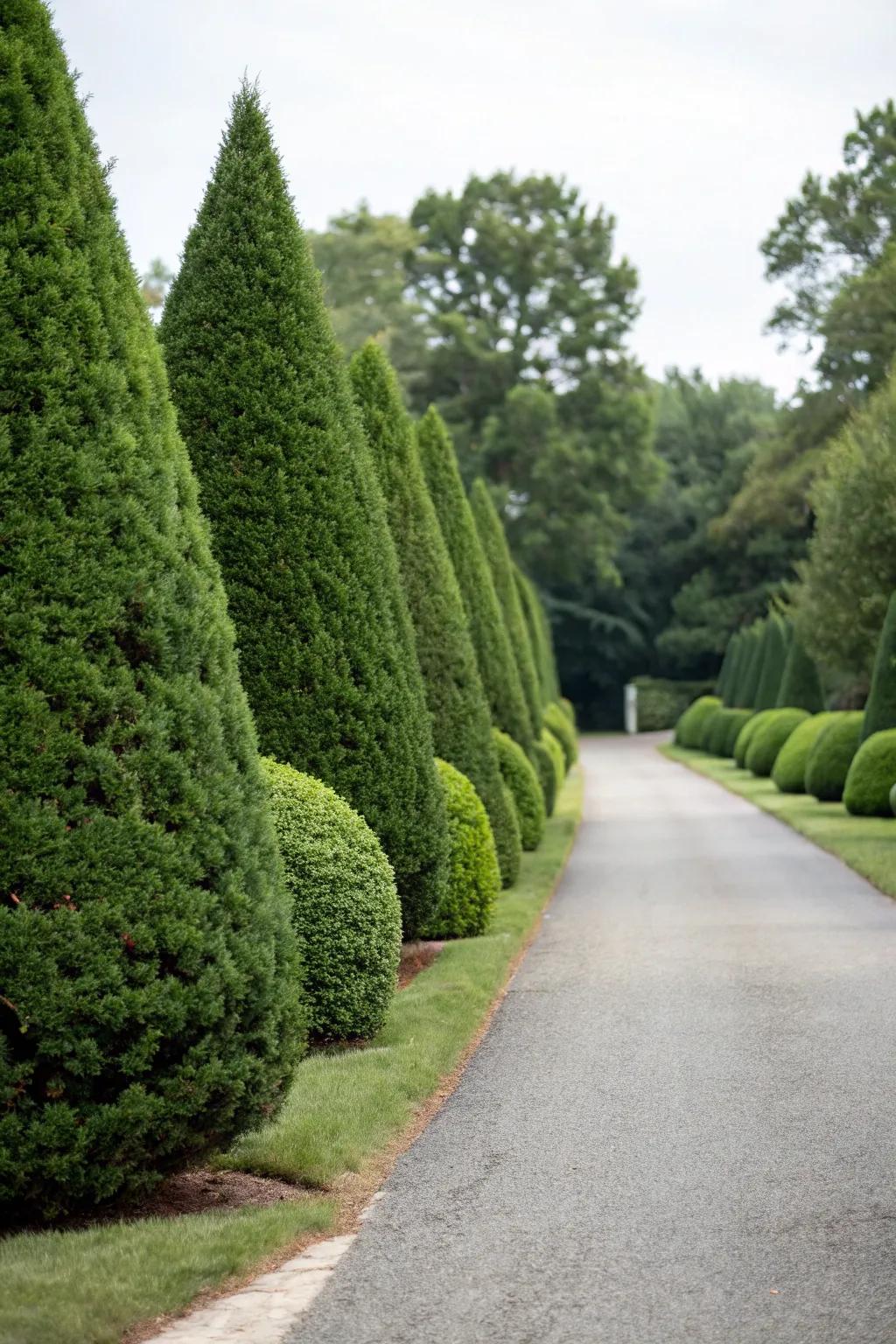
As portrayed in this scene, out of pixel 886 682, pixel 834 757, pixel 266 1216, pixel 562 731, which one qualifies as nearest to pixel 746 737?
pixel 562 731

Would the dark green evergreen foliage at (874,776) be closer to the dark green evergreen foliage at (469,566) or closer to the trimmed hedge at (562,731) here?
the dark green evergreen foliage at (469,566)

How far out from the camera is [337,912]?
8.05 meters

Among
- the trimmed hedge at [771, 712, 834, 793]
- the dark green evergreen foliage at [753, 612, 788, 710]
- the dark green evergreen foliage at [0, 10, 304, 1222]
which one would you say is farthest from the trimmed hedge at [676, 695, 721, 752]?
the dark green evergreen foliage at [0, 10, 304, 1222]

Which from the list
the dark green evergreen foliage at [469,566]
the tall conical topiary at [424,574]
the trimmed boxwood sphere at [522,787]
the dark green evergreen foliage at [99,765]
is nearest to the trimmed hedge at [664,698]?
the trimmed boxwood sphere at [522,787]

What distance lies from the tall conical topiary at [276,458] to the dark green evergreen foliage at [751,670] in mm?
34095

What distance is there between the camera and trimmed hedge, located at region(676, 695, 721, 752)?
48.2 meters

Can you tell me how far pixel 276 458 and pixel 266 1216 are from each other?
5.19 m

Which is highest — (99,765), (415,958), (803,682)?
(803,682)

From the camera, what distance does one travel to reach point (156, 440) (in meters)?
Answer: 5.59

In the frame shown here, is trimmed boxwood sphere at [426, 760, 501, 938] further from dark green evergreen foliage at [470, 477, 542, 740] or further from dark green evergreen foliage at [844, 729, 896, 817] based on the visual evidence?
dark green evergreen foliage at [470, 477, 542, 740]

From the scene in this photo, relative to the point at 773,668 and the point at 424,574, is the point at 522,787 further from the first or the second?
A: the point at 773,668

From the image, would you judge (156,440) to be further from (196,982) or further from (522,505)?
(522,505)

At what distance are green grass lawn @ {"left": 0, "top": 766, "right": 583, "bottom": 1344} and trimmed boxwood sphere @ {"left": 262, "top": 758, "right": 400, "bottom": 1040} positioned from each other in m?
0.25

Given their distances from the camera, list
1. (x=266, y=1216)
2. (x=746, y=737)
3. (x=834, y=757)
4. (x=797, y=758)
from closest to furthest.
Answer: (x=266, y=1216)
(x=834, y=757)
(x=797, y=758)
(x=746, y=737)
